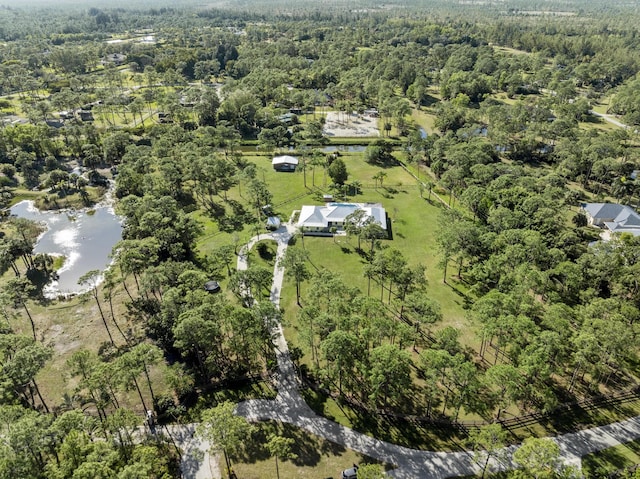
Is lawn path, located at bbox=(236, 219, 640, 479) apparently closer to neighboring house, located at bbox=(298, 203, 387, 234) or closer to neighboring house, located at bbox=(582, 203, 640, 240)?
neighboring house, located at bbox=(298, 203, 387, 234)

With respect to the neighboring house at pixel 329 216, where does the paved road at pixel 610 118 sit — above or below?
above

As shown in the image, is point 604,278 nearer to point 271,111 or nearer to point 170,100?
point 271,111

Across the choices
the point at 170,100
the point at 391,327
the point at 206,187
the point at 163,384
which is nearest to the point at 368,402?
the point at 391,327

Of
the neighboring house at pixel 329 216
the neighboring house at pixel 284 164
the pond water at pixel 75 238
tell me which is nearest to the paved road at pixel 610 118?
the neighboring house at pixel 329 216

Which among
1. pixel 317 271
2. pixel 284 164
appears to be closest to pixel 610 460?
pixel 317 271

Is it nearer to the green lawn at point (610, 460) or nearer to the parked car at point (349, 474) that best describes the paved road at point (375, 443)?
the green lawn at point (610, 460)

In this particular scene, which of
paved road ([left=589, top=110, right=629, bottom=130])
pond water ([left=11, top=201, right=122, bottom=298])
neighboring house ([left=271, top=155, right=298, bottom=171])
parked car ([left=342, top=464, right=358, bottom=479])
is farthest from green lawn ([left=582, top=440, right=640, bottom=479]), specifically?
paved road ([left=589, top=110, right=629, bottom=130])
